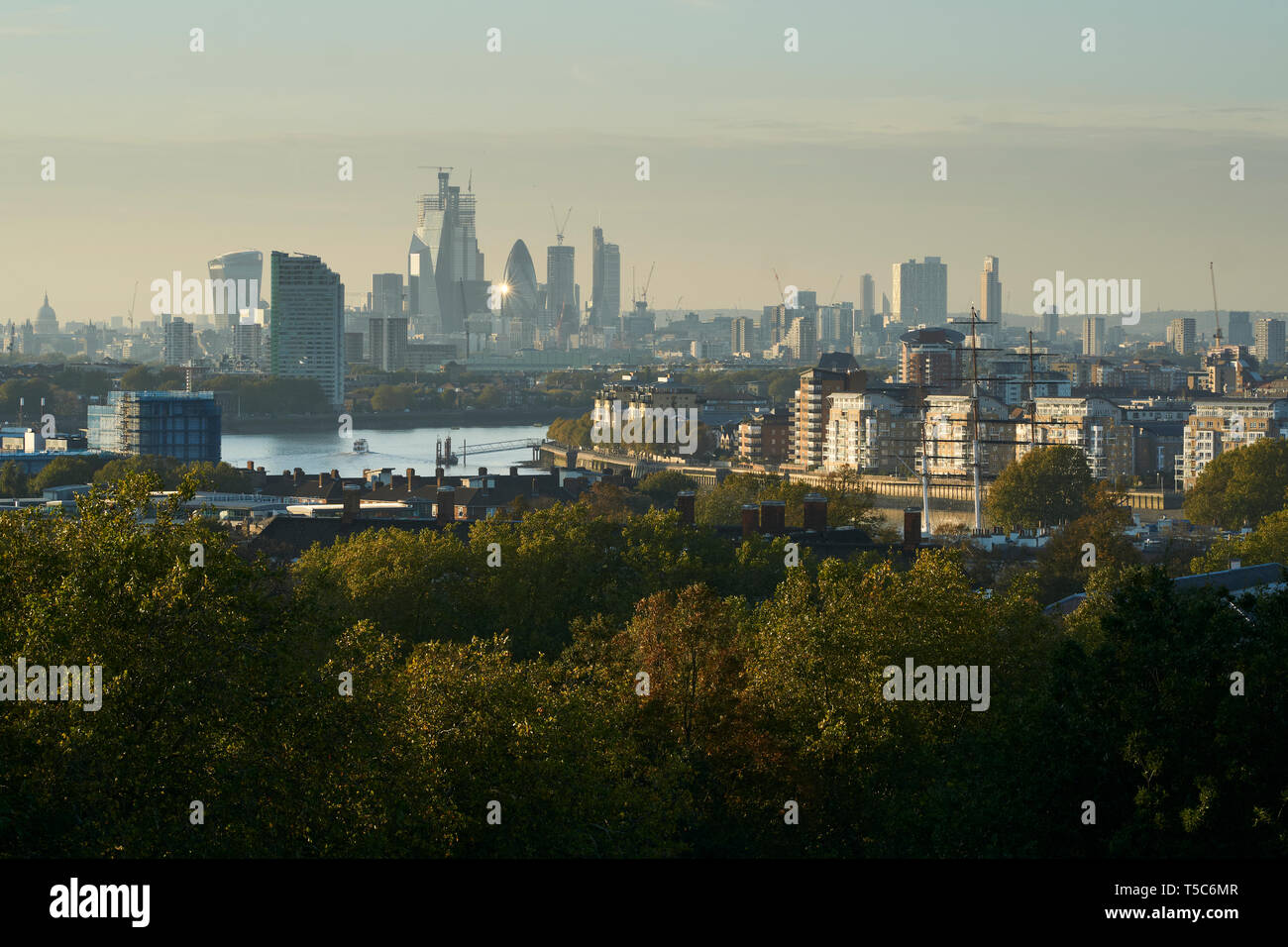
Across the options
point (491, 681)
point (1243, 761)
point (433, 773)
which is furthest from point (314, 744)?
point (1243, 761)

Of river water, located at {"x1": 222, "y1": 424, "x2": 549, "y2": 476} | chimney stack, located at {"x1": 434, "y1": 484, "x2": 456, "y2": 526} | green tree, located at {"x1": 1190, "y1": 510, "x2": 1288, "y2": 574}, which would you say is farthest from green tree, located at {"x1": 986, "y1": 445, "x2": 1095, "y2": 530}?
river water, located at {"x1": 222, "y1": 424, "x2": 549, "y2": 476}

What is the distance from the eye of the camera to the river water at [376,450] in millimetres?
86125

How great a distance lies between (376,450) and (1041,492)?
178ft

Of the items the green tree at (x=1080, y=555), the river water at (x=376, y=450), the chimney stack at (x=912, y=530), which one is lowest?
the river water at (x=376, y=450)

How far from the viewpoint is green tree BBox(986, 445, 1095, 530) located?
186ft

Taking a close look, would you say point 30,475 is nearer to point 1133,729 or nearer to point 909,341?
point 1133,729

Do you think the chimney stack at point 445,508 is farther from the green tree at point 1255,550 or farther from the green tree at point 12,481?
the green tree at point 12,481

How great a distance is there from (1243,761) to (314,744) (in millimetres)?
5424

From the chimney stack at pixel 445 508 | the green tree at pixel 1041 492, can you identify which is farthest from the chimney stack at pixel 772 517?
the green tree at pixel 1041 492

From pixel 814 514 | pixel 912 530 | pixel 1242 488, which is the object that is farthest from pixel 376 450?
pixel 912 530

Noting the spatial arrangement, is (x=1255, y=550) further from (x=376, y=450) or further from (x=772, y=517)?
(x=376, y=450)

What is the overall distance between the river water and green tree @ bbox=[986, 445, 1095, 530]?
2687cm

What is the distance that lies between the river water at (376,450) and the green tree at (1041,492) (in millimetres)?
26868

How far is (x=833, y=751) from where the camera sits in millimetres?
14508
